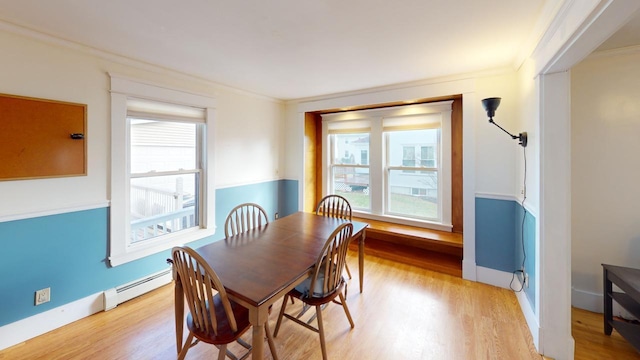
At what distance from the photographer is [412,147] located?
3598mm

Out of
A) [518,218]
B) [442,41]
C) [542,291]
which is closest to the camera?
[542,291]

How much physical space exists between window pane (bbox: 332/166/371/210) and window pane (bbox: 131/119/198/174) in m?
2.23

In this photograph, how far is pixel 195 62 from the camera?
8.20ft

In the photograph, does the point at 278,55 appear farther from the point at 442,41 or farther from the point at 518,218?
the point at 518,218

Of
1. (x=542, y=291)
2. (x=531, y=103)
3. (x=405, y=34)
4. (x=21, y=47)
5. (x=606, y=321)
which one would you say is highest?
(x=405, y=34)

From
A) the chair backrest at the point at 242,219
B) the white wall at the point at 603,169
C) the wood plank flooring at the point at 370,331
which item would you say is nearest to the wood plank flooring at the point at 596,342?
the white wall at the point at 603,169

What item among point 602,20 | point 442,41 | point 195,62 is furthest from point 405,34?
point 195,62

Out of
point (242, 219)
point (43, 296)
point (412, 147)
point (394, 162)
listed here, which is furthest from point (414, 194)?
point (43, 296)

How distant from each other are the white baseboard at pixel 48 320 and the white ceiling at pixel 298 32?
86.5 inches

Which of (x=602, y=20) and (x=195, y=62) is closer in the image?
(x=602, y=20)

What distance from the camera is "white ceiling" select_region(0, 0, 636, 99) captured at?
5.17 feet

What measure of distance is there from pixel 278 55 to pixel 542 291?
282 cm

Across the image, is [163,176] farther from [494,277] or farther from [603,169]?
[603,169]

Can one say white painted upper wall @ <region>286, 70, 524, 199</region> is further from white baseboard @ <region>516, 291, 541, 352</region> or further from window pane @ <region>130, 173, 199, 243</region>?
window pane @ <region>130, 173, 199, 243</region>
